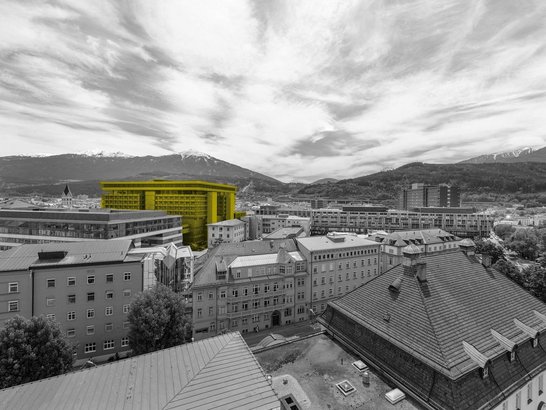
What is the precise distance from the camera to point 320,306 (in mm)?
58312

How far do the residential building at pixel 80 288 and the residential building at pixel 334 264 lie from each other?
112 ft

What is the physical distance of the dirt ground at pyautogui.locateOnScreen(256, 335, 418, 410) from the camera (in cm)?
1589

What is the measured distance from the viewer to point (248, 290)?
49312 millimetres

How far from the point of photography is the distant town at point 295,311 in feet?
50.8

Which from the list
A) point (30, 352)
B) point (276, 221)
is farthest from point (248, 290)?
point (276, 221)

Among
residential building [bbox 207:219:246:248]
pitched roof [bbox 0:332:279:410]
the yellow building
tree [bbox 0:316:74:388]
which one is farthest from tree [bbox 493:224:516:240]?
tree [bbox 0:316:74:388]

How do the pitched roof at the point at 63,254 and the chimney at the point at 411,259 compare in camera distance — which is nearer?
the chimney at the point at 411,259

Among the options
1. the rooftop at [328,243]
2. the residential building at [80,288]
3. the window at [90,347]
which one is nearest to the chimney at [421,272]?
the rooftop at [328,243]

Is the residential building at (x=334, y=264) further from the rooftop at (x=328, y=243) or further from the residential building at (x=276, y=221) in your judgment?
the residential building at (x=276, y=221)

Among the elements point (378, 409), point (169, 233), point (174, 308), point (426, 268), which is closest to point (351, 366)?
point (378, 409)

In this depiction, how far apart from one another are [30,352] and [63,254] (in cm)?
1812

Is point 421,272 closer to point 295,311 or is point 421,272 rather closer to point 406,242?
point 295,311

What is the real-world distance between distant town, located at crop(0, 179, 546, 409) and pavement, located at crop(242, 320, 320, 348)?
1.22ft

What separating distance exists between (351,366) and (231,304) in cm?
3185
